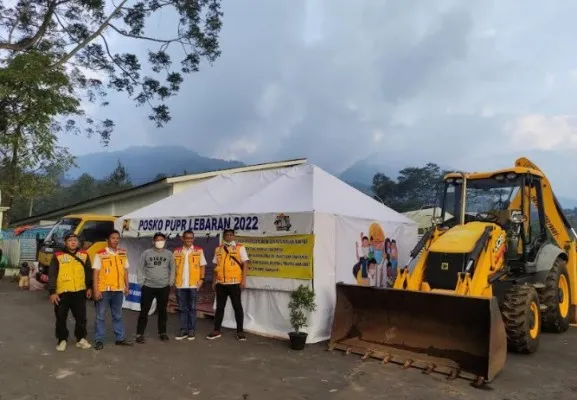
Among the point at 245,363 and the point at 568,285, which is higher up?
the point at 568,285

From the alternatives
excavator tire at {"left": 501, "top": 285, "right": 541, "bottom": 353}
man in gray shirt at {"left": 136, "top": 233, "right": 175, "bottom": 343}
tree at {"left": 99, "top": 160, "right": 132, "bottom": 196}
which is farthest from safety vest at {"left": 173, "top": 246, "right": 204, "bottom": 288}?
tree at {"left": 99, "top": 160, "right": 132, "bottom": 196}

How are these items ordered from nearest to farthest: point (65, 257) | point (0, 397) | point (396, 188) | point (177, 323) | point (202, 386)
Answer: point (0, 397)
point (202, 386)
point (65, 257)
point (177, 323)
point (396, 188)

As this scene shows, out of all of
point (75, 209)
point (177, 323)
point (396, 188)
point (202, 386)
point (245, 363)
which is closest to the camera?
point (202, 386)

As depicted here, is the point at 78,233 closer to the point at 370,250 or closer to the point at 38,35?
the point at 38,35

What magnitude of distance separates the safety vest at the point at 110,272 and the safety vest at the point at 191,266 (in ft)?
3.26

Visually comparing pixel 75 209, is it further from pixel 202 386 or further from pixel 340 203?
pixel 202 386

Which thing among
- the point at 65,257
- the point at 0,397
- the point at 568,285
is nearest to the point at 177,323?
the point at 65,257

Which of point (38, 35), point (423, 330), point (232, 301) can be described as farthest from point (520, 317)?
point (38, 35)

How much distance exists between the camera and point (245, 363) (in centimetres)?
673

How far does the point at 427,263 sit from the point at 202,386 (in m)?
3.76

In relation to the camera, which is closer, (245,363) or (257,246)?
(245,363)

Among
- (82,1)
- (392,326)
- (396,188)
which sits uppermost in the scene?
(82,1)

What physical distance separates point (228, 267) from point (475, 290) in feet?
12.4

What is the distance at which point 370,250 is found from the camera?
9383 mm
